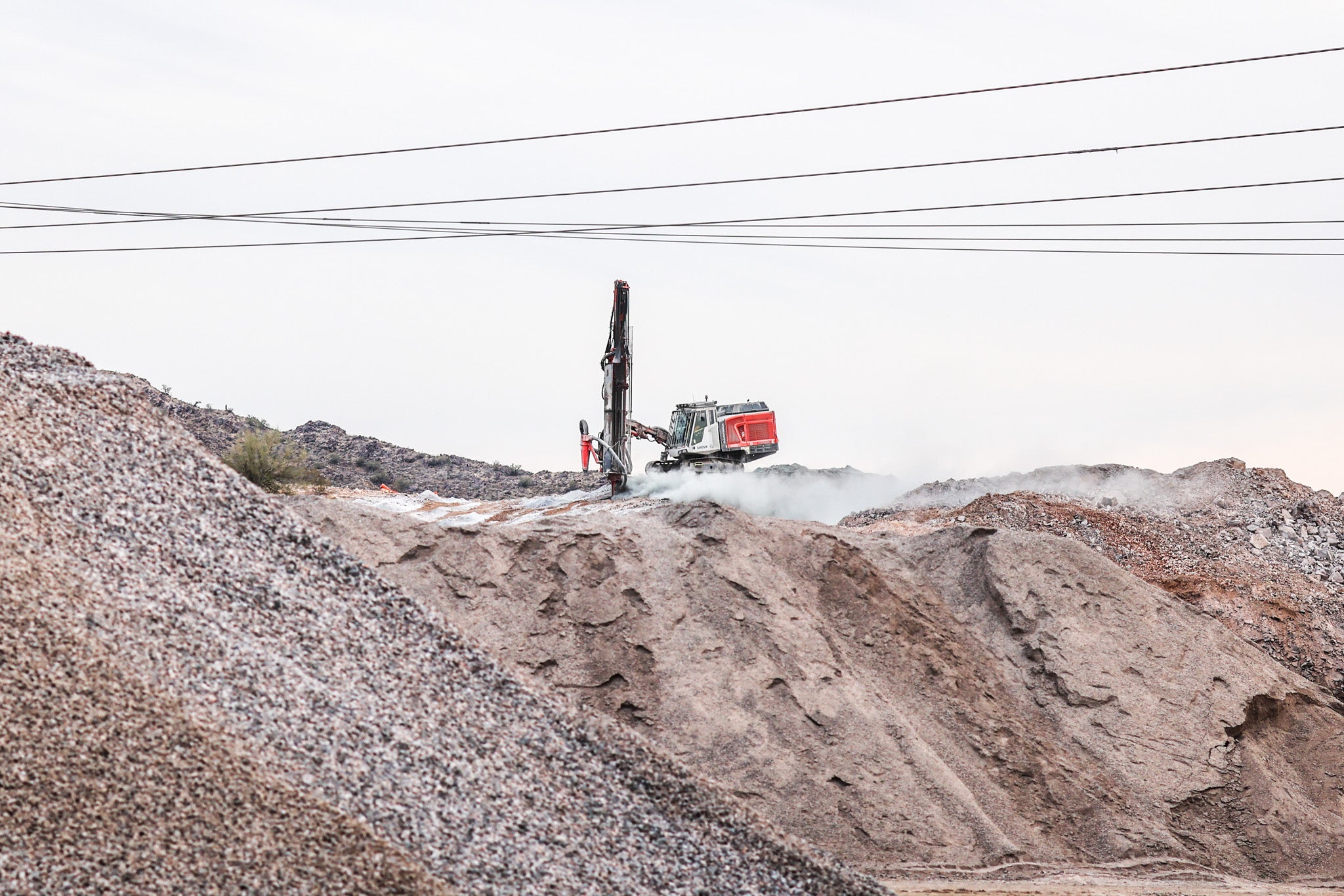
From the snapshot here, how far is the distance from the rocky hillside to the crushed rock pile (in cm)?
2249

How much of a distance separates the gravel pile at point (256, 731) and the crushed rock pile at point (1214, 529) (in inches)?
479

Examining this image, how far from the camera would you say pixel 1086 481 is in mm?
31406

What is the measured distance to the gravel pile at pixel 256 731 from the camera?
832 cm

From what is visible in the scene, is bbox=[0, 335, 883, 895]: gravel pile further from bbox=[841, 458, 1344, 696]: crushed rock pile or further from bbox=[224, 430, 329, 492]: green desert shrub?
bbox=[224, 430, 329, 492]: green desert shrub

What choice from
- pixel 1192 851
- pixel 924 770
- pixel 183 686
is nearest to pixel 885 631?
pixel 924 770

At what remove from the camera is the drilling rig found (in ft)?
95.8

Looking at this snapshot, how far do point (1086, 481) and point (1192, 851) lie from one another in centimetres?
1810

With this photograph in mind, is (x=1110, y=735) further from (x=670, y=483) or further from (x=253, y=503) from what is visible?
(x=670, y=483)

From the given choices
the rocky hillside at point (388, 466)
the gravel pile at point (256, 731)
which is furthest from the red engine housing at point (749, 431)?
the gravel pile at point (256, 731)

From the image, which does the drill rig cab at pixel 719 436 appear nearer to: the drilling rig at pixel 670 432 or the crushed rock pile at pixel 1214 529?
the drilling rig at pixel 670 432

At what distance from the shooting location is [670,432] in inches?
1272

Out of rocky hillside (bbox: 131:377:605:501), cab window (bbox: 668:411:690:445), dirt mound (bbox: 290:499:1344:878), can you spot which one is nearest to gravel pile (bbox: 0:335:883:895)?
dirt mound (bbox: 290:499:1344:878)

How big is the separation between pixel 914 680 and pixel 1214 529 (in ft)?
42.8

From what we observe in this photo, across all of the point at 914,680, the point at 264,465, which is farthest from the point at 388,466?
the point at 914,680
